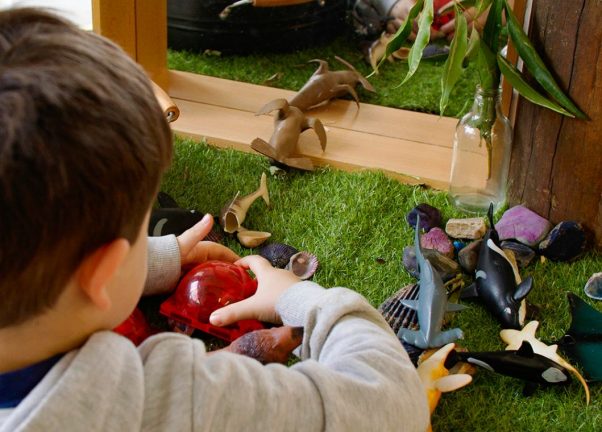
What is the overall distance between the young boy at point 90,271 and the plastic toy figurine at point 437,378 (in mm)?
328

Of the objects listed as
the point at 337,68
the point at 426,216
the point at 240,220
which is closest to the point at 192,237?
the point at 240,220

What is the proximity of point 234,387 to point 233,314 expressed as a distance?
20.8 inches

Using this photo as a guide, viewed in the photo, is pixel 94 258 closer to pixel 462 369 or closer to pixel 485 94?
pixel 462 369

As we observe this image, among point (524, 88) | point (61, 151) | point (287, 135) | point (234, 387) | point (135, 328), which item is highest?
point (61, 151)

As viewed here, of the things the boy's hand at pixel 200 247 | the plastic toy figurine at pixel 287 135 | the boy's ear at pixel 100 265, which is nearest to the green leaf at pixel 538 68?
the plastic toy figurine at pixel 287 135

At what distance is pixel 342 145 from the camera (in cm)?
214

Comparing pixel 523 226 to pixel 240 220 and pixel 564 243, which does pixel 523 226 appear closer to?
pixel 564 243

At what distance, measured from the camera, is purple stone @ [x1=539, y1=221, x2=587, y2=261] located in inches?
67.3

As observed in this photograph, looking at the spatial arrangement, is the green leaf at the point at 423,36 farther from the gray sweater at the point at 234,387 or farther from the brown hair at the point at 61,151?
the brown hair at the point at 61,151

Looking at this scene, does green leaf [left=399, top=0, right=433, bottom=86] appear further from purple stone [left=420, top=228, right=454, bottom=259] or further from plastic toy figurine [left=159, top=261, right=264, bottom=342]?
plastic toy figurine [left=159, top=261, right=264, bottom=342]

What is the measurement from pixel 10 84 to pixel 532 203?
4.43 ft

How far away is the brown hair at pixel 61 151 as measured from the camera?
0.72m

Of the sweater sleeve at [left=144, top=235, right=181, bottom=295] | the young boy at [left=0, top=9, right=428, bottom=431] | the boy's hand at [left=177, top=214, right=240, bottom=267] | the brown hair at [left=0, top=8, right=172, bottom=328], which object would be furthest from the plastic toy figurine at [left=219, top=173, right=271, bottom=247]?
the brown hair at [left=0, top=8, right=172, bottom=328]

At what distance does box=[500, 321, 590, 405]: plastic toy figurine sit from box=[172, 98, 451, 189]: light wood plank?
1.91 ft
